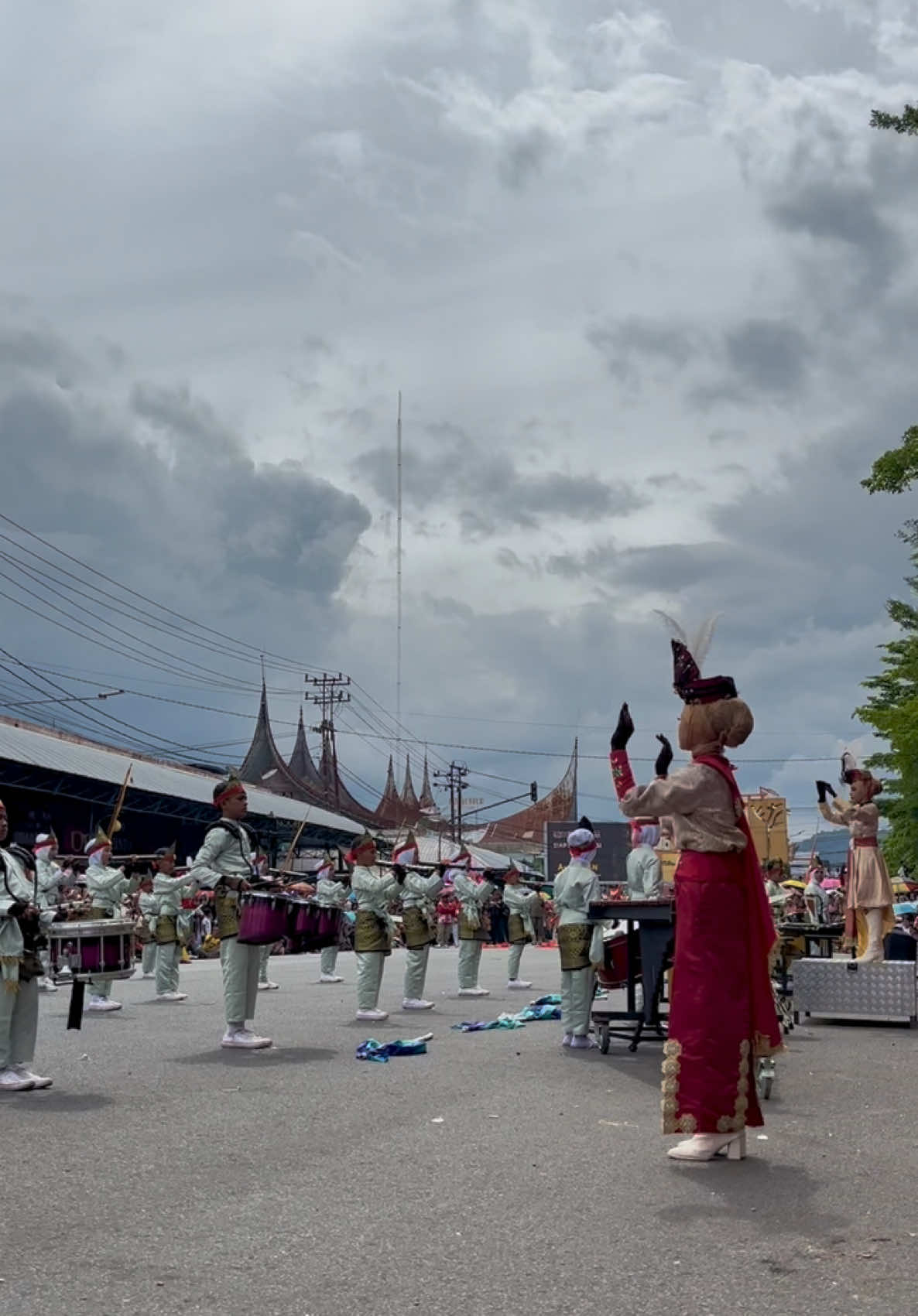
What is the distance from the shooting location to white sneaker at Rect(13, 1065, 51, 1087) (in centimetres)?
920

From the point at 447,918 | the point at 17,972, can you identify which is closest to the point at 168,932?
the point at 17,972

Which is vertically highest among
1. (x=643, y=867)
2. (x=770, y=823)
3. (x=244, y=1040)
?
(x=770, y=823)

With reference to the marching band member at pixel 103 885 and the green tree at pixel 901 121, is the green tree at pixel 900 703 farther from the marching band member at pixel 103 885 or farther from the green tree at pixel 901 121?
the marching band member at pixel 103 885

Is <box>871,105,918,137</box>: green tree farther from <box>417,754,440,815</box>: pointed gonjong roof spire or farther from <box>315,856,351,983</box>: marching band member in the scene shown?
<box>417,754,440,815</box>: pointed gonjong roof spire

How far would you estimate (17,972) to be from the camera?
908 cm

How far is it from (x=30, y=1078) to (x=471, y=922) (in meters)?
9.76

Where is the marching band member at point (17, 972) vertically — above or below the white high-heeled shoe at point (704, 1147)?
above

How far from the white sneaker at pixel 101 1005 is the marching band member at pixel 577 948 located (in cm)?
608

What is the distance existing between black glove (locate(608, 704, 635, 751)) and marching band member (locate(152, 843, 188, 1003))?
32.8 ft

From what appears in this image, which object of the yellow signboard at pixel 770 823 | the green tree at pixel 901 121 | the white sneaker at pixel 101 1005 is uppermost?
the green tree at pixel 901 121

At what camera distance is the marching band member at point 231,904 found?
1190 cm

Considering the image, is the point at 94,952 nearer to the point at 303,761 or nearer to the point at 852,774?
the point at 852,774

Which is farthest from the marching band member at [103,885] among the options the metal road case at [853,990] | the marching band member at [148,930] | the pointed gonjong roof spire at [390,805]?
the pointed gonjong roof spire at [390,805]

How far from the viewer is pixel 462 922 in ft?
60.5
